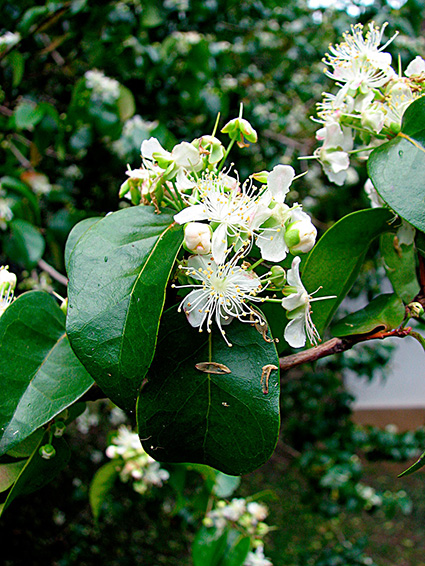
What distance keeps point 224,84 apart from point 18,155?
1.11 metres

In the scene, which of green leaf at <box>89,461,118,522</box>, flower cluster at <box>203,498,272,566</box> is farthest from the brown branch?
flower cluster at <box>203,498,272,566</box>

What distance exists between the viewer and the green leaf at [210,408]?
43cm

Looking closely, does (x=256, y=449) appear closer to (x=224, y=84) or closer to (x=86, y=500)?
(x=224, y=84)

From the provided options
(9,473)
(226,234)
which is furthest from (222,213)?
(9,473)

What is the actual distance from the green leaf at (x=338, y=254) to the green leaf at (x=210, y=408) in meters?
0.12

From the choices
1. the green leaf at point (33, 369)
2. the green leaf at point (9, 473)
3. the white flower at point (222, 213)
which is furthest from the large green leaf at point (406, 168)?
the green leaf at point (9, 473)

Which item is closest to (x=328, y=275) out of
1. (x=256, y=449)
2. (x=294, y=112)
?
(x=256, y=449)

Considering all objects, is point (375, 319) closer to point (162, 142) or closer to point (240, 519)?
point (240, 519)

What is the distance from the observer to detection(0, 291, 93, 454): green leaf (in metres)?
0.43

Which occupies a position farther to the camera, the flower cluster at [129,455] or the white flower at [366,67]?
the flower cluster at [129,455]

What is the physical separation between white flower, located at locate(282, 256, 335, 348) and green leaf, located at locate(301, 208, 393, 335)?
1.5 inches

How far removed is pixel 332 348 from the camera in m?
0.48

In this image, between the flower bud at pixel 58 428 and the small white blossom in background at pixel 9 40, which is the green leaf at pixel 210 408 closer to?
the flower bud at pixel 58 428

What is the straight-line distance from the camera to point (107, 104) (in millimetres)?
1671
